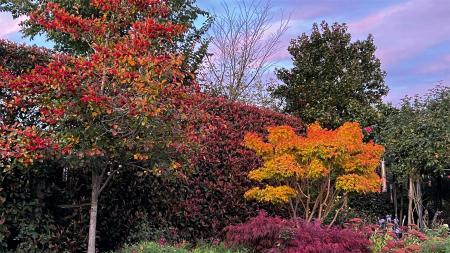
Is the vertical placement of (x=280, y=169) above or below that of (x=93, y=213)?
above

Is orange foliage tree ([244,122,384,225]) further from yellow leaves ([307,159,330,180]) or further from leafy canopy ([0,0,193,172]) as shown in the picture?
leafy canopy ([0,0,193,172])

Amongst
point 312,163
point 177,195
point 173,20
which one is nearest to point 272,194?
point 312,163

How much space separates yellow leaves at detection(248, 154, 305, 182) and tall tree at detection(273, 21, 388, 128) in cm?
759

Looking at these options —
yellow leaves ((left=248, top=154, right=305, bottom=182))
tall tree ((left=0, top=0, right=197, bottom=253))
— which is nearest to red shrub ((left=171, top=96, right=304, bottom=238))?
yellow leaves ((left=248, top=154, right=305, bottom=182))

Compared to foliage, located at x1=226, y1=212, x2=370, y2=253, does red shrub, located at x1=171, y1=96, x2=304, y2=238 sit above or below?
above

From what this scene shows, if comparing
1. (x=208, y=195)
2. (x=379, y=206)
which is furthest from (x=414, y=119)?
(x=208, y=195)

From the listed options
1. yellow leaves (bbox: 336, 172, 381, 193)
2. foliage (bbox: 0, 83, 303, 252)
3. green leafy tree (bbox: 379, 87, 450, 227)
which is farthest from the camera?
green leafy tree (bbox: 379, 87, 450, 227)

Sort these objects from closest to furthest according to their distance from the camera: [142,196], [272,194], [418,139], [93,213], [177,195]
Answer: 1. [93,213]
2. [142,196]
3. [177,195]
4. [272,194]
5. [418,139]

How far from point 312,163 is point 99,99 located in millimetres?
3949

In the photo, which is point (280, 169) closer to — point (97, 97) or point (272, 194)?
point (272, 194)

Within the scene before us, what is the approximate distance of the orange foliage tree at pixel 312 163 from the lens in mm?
7914

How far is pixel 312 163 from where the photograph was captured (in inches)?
311

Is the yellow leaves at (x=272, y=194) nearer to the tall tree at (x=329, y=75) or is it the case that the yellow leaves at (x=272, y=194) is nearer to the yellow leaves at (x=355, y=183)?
the yellow leaves at (x=355, y=183)

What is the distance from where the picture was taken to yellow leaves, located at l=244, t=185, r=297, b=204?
316 inches
